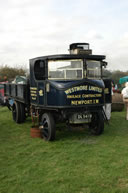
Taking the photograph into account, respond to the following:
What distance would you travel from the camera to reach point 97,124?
286 inches

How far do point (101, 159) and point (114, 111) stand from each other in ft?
25.9

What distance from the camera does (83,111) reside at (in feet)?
21.4

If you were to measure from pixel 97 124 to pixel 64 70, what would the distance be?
2133 mm

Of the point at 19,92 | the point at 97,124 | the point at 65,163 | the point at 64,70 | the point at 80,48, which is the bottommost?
the point at 65,163

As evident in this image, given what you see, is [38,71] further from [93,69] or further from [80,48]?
[93,69]

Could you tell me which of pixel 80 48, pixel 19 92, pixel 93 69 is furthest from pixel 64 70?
pixel 19 92

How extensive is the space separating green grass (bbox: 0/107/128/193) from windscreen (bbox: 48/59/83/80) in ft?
6.30

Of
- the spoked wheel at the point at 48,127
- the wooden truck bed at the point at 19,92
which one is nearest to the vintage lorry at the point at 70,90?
the spoked wheel at the point at 48,127

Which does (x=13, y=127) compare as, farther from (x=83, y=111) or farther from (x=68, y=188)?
(x=68, y=188)

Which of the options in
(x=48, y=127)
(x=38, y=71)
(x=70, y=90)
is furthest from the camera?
(x=38, y=71)

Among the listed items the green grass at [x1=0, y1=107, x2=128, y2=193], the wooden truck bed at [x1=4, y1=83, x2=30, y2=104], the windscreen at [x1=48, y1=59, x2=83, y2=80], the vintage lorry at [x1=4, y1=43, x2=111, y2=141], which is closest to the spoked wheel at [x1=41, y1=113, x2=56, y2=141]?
the vintage lorry at [x1=4, y1=43, x2=111, y2=141]

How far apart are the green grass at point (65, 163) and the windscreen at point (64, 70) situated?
1.92 meters

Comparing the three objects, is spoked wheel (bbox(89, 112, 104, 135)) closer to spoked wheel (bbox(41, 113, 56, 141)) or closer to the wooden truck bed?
spoked wheel (bbox(41, 113, 56, 141))

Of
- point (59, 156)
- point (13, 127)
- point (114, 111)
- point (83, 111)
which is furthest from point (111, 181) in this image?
point (114, 111)
